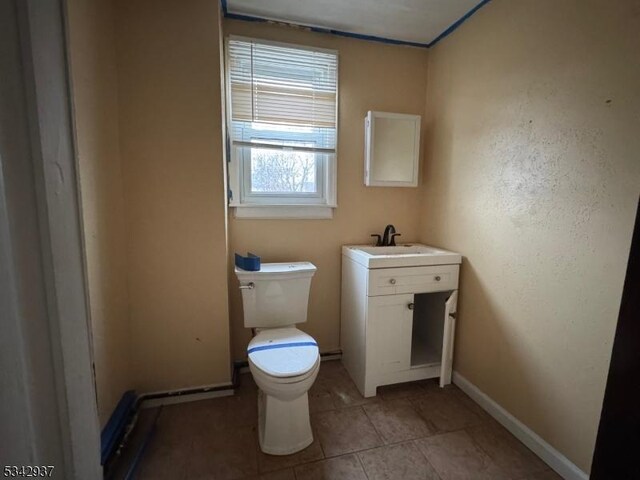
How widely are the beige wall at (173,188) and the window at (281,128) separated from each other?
0.87 ft

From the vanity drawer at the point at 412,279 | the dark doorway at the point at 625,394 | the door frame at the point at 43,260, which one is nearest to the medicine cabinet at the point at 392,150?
the vanity drawer at the point at 412,279

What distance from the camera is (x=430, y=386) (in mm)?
1903

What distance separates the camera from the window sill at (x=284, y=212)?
192cm

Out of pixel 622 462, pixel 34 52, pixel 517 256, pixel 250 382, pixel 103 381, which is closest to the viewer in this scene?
pixel 34 52

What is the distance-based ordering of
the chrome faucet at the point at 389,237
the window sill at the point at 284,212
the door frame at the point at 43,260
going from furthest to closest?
the chrome faucet at the point at 389,237 → the window sill at the point at 284,212 → the door frame at the point at 43,260

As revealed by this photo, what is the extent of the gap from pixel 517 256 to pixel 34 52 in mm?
1808

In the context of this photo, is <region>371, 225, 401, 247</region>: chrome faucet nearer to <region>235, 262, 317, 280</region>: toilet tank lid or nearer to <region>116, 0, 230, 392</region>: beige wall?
<region>235, 262, 317, 280</region>: toilet tank lid

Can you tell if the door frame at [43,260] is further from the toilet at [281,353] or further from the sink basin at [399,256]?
the sink basin at [399,256]

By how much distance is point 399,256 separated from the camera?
1722mm

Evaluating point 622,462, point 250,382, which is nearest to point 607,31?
point 622,462

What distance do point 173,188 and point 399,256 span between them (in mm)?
1351

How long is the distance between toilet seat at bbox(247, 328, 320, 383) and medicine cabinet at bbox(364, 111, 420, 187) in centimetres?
116

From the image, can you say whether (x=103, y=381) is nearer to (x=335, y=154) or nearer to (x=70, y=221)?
(x=70, y=221)

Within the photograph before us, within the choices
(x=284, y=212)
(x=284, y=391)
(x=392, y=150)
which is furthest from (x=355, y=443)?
(x=392, y=150)
